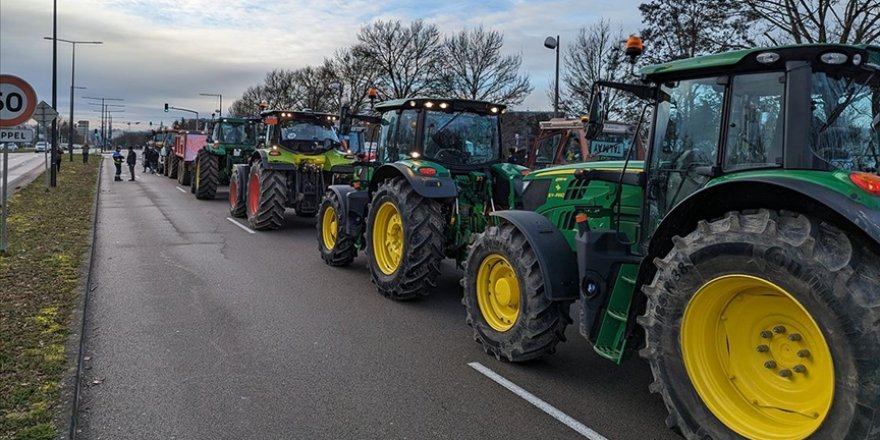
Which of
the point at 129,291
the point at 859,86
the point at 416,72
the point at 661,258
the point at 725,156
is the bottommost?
the point at 129,291

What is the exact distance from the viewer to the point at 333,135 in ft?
47.7

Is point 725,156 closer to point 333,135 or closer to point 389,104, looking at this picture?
point 389,104

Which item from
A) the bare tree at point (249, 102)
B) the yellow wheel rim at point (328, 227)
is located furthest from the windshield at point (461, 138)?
the bare tree at point (249, 102)

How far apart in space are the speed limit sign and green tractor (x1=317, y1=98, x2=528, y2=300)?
177 inches

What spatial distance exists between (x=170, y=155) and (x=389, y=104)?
25174mm

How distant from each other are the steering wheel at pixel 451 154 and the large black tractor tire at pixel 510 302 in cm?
245

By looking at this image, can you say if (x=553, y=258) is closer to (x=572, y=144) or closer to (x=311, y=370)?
(x=311, y=370)

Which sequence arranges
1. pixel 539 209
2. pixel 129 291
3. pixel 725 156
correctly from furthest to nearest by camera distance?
pixel 129 291, pixel 539 209, pixel 725 156

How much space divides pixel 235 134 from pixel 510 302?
53.8 ft

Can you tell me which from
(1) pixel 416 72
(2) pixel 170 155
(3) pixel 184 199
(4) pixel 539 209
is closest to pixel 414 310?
(4) pixel 539 209

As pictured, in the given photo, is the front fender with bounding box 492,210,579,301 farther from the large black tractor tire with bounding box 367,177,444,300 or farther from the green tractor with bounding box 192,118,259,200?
the green tractor with bounding box 192,118,259,200

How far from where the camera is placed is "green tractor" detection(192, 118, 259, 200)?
62.4 ft

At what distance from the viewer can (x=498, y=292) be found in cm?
548

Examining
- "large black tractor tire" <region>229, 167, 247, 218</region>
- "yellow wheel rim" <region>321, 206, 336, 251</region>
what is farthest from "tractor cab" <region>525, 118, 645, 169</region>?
"large black tractor tire" <region>229, 167, 247, 218</region>
